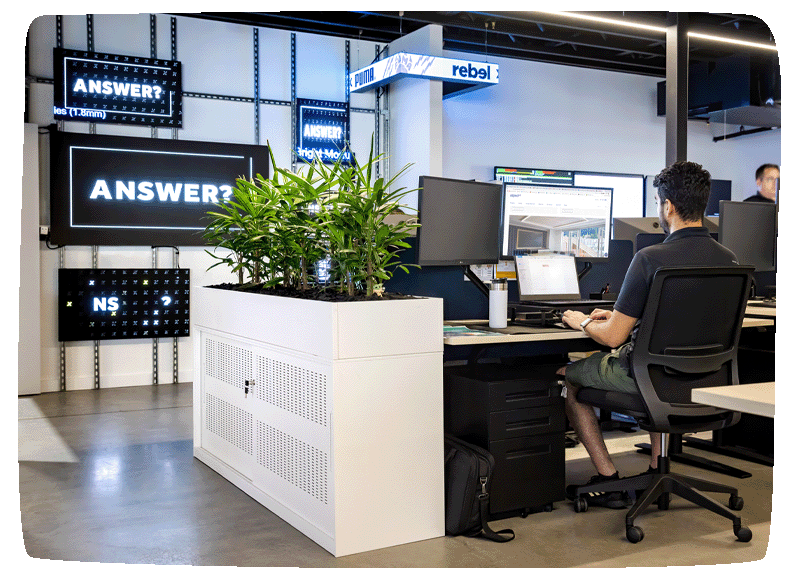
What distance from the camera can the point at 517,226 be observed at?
11.4 feet

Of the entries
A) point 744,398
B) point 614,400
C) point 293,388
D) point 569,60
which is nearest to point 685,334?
point 614,400

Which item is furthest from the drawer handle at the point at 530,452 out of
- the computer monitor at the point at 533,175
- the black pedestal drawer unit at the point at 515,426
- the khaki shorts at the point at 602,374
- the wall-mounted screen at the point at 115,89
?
the computer monitor at the point at 533,175

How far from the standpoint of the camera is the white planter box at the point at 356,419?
2.50 metres

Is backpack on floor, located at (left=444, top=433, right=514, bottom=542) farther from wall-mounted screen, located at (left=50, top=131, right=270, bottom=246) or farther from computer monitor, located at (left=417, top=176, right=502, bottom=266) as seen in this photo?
wall-mounted screen, located at (left=50, top=131, right=270, bottom=246)

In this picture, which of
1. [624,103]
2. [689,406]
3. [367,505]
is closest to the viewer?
[367,505]

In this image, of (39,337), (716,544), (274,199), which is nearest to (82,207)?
(39,337)

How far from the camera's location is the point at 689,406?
2717mm

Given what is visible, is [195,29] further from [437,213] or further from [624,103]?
[624,103]

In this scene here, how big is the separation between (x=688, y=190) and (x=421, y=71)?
12.7ft

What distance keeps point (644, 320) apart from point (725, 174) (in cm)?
778

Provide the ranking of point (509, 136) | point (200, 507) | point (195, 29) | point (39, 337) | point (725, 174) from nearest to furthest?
point (200, 507), point (39, 337), point (195, 29), point (509, 136), point (725, 174)

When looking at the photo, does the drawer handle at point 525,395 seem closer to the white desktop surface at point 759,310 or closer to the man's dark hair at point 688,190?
the man's dark hair at point 688,190

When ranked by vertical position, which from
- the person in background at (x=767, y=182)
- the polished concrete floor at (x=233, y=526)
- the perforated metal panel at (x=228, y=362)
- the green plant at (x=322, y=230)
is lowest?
the polished concrete floor at (x=233, y=526)

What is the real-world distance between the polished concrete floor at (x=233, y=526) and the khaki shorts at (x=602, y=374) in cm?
51
